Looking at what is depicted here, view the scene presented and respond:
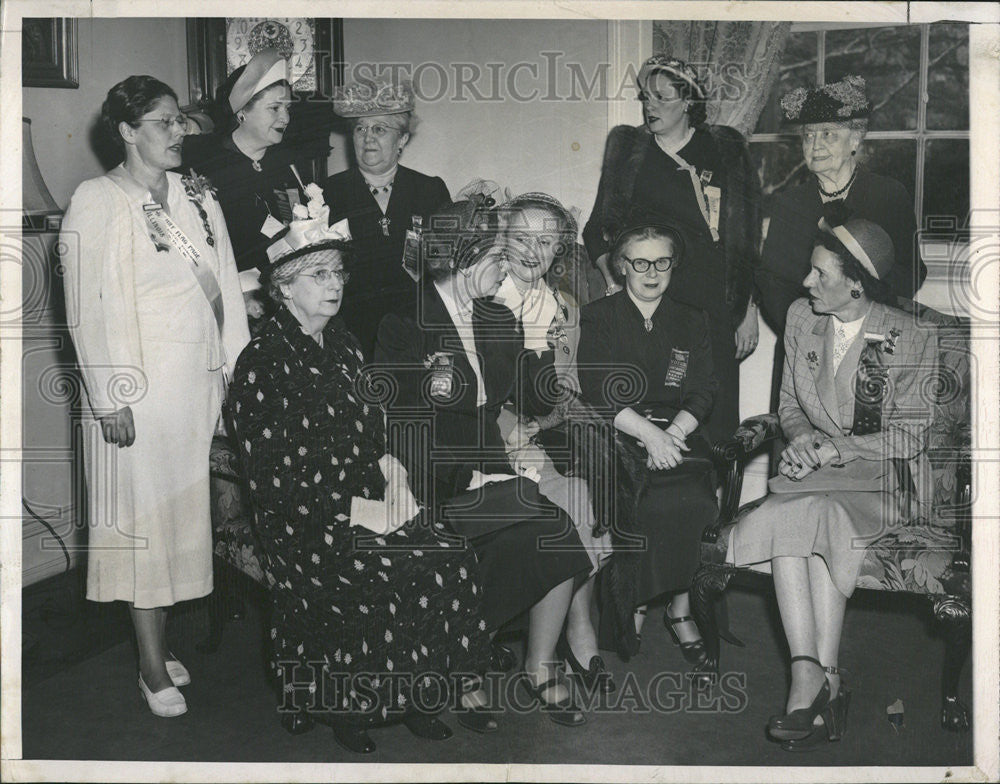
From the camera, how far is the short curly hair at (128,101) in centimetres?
318

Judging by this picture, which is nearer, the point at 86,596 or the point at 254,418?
the point at 254,418

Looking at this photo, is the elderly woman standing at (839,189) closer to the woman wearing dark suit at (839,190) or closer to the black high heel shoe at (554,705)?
the woman wearing dark suit at (839,190)

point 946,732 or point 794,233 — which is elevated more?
point 794,233

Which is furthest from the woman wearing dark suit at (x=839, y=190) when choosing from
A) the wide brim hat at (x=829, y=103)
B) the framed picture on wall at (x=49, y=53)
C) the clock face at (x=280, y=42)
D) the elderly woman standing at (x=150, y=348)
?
the framed picture on wall at (x=49, y=53)

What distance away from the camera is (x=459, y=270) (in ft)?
10.5

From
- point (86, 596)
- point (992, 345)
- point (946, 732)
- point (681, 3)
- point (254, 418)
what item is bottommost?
Result: point (946, 732)

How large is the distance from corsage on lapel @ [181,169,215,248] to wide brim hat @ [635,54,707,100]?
1397 millimetres

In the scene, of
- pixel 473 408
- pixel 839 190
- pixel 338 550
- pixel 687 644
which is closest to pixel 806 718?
pixel 687 644

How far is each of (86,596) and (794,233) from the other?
8.38 ft

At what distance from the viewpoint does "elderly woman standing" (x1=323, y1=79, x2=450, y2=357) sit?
3201mm

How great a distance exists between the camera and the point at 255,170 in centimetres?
322

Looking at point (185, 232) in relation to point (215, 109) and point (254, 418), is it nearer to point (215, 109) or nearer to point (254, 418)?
point (215, 109)

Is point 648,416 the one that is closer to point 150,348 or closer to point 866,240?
point 866,240

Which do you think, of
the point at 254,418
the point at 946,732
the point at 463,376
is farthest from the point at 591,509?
the point at 946,732
